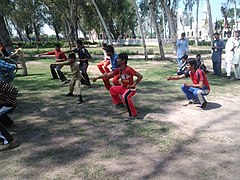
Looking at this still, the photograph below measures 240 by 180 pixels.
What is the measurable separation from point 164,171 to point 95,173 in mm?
847

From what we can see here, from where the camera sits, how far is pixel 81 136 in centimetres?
445

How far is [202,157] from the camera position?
141 inches

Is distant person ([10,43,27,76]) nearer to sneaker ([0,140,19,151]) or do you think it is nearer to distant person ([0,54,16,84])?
distant person ([0,54,16,84])

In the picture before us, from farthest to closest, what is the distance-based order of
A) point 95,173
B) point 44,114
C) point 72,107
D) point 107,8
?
1. point 107,8
2. point 72,107
3. point 44,114
4. point 95,173

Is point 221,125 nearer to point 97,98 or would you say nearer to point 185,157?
point 185,157

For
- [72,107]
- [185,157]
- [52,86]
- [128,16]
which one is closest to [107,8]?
[128,16]

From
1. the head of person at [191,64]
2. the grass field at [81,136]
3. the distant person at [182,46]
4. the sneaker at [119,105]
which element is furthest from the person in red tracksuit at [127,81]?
the distant person at [182,46]

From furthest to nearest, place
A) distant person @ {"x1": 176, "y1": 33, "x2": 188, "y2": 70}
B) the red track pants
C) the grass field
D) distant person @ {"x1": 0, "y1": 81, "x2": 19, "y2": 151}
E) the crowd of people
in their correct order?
1. distant person @ {"x1": 176, "y1": 33, "x2": 188, "y2": 70}
2. the red track pants
3. the crowd of people
4. distant person @ {"x1": 0, "y1": 81, "x2": 19, "y2": 151}
5. the grass field

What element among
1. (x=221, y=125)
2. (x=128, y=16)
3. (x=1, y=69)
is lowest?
(x=221, y=125)

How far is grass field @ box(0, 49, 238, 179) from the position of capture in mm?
3418

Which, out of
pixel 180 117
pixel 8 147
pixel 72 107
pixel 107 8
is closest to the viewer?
pixel 8 147

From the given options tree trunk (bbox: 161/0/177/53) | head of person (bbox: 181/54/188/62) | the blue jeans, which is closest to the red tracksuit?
the blue jeans

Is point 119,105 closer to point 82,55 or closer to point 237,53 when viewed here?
point 82,55

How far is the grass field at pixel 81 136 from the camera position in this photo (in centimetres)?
342
